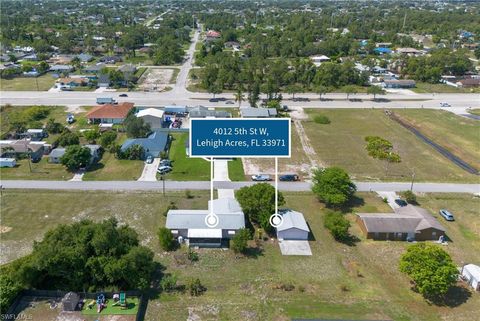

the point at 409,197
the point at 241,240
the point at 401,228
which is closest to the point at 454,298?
the point at 401,228

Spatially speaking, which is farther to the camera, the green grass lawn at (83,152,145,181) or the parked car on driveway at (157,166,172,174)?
the parked car on driveway at (157,166,172,174)

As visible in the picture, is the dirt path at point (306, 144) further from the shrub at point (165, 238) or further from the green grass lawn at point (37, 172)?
the green grass lawn at point (37, 172)

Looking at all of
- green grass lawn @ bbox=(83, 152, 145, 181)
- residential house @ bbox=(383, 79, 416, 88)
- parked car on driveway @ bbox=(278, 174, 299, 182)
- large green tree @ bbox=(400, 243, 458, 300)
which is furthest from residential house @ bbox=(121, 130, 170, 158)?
residential house @ bbox=(383, 79, 416, 88)

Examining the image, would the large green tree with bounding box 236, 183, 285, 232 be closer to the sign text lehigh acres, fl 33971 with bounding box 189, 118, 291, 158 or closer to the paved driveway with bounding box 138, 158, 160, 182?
the paved driveway with bounding box 138, 158, 160, 182

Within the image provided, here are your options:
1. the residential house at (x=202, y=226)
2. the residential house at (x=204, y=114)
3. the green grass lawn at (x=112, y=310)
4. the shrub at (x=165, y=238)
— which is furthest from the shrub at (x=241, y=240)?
the residential house at (x=204, y=114)

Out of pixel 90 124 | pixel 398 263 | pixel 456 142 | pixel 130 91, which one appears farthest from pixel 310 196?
pixel 130 91

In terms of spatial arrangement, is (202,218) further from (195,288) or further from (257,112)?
(257,112)
